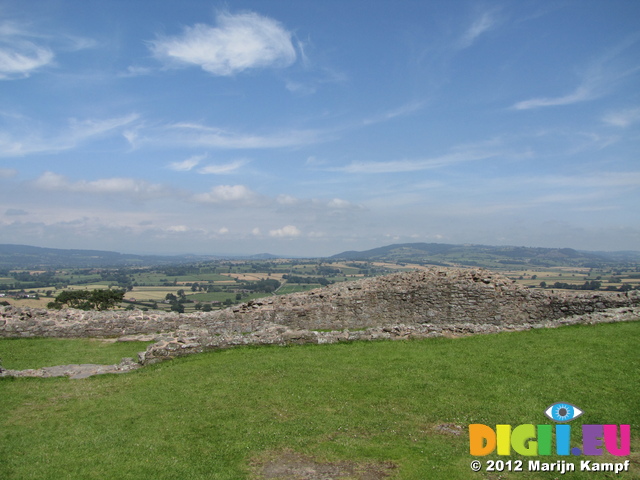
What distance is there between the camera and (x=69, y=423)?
983 cm

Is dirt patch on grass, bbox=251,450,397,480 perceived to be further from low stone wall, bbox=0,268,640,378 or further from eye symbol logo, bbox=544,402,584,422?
low stone wall, bbox=0,268,640,378

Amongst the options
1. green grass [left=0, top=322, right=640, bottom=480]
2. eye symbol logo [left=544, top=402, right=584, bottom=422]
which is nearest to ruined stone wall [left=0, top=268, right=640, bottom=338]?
green grass [left=0, top=322, right=640, bottom=480]

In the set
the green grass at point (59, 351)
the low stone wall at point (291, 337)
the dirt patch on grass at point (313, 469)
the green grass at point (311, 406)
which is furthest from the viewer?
the green grass at point (59, 351)

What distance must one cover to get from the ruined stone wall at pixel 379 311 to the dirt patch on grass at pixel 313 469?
14664 millimetres

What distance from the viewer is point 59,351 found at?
742 inches

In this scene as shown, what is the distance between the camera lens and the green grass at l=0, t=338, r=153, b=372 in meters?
16.8

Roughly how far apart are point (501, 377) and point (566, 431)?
325cm

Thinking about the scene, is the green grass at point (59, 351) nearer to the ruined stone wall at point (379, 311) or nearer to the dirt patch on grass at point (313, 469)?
the ruined stone wall at point (379, 311)

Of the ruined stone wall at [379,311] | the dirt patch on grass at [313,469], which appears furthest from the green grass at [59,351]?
the dirt patch on grass at [313,469]

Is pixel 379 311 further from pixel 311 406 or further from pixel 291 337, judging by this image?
pixel 311 406

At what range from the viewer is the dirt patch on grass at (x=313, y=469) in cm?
720

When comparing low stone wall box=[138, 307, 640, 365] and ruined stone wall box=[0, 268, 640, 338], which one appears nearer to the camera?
low stone wall box=[138, 307, 640, 365]

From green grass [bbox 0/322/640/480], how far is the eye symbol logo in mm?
186

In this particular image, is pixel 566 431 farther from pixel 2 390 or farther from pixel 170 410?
pixel 2 390
